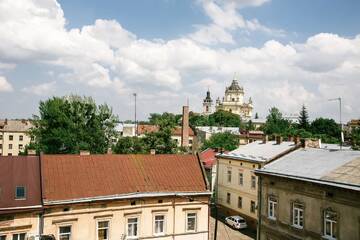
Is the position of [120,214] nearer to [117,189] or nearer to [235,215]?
[117,189]

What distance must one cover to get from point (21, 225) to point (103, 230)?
4.80 meters

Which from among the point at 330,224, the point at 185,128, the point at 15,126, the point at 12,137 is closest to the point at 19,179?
the point at 330,224

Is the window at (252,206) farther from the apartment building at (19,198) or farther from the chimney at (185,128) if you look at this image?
the chimney at (185,128)

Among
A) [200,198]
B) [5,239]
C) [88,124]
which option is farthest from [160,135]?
[5,239]

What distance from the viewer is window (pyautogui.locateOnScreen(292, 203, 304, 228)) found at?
1967 cm

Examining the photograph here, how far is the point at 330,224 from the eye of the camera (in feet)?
59.0

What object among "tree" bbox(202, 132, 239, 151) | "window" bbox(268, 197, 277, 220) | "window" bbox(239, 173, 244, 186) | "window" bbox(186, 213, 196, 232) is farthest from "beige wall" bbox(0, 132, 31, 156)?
"window" bbox(268, 197, 277, 220)

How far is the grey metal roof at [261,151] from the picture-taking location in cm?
3250

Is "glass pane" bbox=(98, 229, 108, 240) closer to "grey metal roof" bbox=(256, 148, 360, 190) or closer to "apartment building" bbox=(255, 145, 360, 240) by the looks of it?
"apartment building" bbox=(255, 145, 360, 240)

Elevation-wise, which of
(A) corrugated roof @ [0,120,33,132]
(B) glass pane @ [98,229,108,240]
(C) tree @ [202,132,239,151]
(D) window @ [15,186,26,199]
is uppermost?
(A) corrugated roof @ [0,120,33,132]

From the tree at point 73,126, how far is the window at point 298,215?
30.2 metres

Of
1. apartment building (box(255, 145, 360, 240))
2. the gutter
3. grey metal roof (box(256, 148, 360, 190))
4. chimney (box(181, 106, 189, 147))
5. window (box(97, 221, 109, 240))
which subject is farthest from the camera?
chimney (box(181, 106, 189, 147))

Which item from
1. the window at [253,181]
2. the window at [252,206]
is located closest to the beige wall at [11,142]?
the window at [252,206]

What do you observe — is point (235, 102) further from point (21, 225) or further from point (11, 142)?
point (21, 225)
